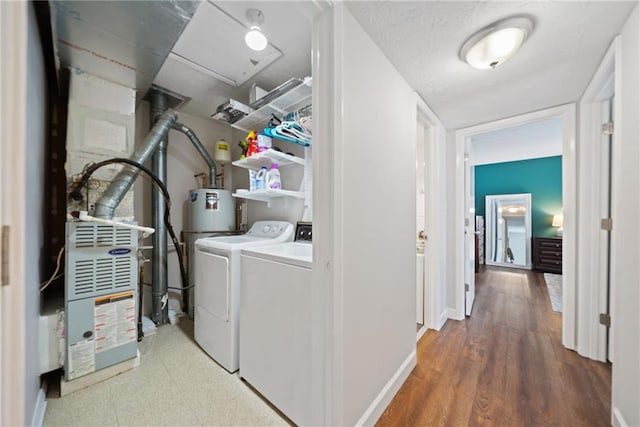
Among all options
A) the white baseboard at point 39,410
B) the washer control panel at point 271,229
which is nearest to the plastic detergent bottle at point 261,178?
the washer control panel at point 271,229

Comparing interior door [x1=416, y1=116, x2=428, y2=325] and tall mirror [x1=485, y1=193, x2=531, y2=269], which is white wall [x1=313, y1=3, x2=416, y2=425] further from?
tall mirror [x1=485, y1=193, x2=531, y2=269]

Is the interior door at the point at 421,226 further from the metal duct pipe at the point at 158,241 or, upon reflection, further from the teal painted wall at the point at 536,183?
the teal painted wall at the point at 536,183

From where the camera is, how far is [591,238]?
5.77 feet

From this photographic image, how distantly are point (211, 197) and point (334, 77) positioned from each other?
2.02 metres

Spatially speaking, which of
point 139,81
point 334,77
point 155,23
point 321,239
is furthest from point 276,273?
point 139,81

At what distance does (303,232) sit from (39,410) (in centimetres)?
179

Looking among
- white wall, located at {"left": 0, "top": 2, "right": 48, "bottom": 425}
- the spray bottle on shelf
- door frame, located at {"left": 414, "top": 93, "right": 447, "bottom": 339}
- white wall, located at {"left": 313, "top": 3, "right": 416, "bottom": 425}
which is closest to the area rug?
door frame, located at {"left": 414, "top": 93, "right": 447, "bottom": 339}

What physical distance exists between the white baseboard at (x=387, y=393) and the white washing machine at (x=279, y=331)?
30 cm

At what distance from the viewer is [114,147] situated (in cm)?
185

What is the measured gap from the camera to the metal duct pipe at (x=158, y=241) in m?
2.37

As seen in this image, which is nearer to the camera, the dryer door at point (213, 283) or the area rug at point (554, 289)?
the dryer door at point (213, 283)

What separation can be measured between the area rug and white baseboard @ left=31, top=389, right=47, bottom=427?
14.8ft

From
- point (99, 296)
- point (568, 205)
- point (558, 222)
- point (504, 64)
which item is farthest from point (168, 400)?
point (558, 222)
